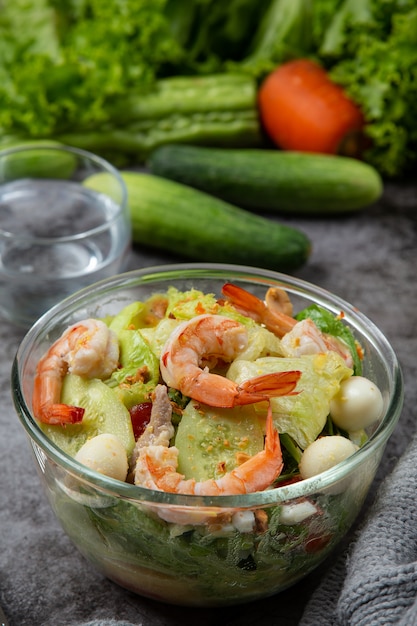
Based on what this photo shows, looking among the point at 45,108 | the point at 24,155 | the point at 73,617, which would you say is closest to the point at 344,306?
the point at 73,617

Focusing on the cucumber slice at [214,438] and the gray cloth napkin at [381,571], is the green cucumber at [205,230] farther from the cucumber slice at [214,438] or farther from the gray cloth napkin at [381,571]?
the cucumber slice at [214,438]

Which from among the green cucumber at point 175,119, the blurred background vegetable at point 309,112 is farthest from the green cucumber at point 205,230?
the blurred background vegetable at point 309,112

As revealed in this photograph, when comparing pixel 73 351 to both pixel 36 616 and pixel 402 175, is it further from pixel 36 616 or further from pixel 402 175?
pixel 402 175

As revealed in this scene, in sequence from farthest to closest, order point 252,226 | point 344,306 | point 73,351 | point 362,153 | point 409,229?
point 362,153 < point 409,229 < point 252,226 < point 344,306 < point 73,351

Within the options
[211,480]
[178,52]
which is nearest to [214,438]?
[211,480]

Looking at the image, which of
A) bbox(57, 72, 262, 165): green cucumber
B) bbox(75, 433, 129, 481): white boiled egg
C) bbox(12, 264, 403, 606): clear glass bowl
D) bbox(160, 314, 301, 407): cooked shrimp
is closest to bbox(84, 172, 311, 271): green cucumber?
bbox(57, 72, 262, 165): green cucumber

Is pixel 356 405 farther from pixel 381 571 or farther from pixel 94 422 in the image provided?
pixel 94 422
